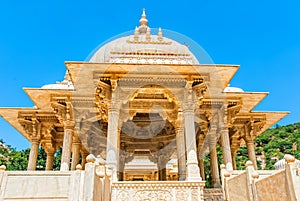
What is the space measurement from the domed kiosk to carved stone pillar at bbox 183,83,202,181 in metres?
0.04

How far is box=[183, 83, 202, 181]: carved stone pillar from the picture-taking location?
9.76m

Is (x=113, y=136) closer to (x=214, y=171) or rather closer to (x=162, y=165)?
(x=214, y=171)

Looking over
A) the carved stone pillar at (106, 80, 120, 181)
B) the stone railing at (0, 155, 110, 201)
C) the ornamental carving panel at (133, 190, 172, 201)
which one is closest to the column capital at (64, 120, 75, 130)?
the carved stone pillar at (106, 80, 120, 181)

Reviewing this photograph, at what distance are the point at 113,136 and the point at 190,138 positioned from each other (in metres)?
3.21

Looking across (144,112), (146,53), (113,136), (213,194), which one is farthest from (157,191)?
(146,53)

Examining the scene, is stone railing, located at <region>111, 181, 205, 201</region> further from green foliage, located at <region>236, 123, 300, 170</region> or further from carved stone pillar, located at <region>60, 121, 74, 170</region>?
green foliage, located at <region>236, 123, 300, 170</region>

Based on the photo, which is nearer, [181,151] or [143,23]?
[181,151]

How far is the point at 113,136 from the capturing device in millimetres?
10508

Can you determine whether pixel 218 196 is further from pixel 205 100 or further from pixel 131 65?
pixel 131 65

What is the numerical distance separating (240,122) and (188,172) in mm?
7859

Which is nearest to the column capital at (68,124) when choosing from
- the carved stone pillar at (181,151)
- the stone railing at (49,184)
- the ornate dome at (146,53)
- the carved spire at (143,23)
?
the ornate dome at (146,53)

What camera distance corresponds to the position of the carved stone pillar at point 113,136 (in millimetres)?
9934

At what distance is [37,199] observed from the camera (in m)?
6.55

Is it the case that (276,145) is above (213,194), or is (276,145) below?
above
